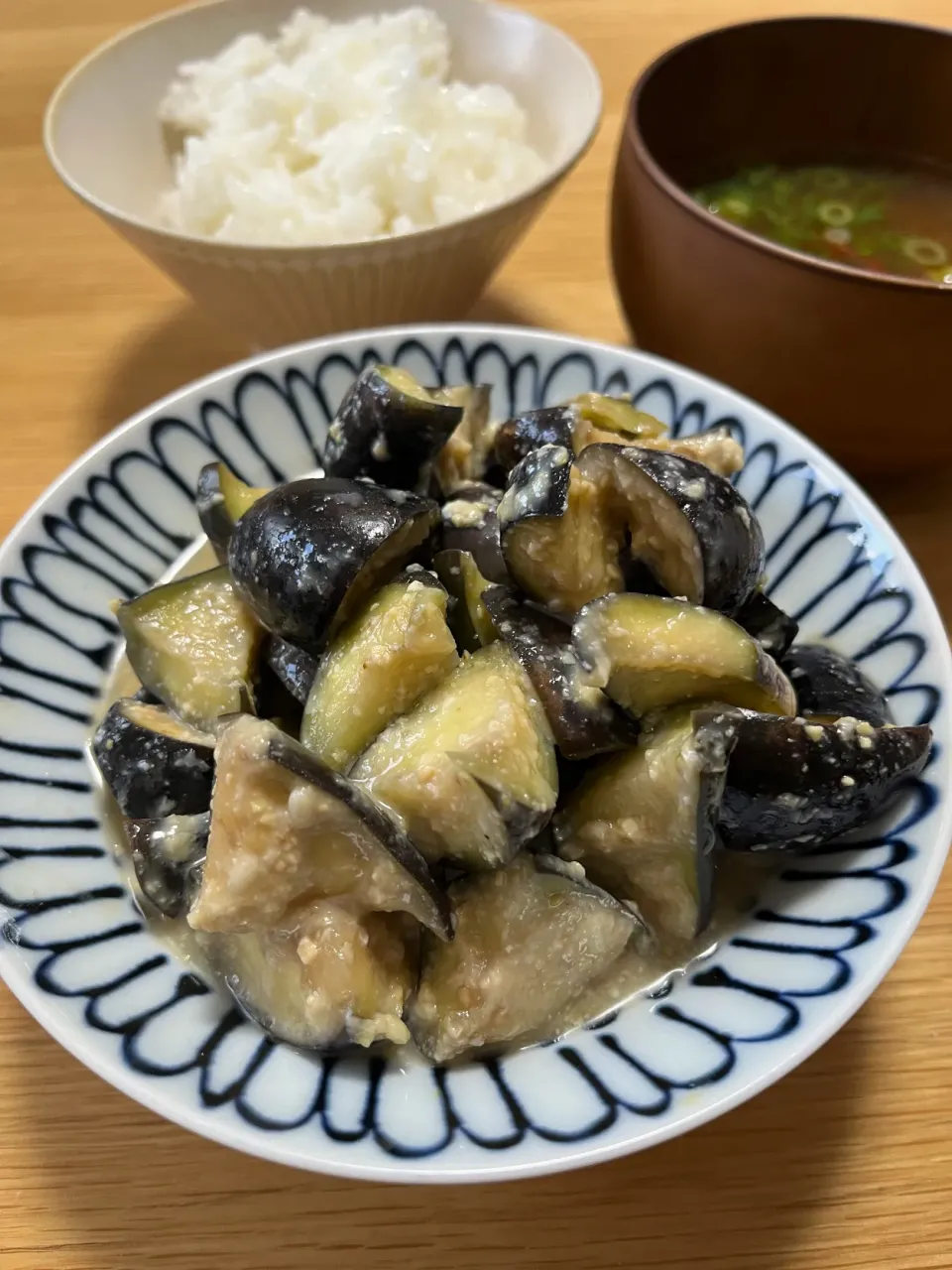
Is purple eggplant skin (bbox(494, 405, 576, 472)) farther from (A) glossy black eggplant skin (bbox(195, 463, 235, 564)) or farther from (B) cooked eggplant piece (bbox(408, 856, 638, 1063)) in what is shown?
(B) cooked eggplant piece (bbox(408, 856, 638, 1063))

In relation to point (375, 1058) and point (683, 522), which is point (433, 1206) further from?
point (683, 522)

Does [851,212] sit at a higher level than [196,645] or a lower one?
higher

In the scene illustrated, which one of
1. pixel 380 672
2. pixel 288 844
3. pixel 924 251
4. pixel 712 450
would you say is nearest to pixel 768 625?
pixel 712 450

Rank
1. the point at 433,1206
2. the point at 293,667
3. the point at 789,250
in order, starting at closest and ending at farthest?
the point at 433,1206 → the point at 293,667 → the point at 789,250

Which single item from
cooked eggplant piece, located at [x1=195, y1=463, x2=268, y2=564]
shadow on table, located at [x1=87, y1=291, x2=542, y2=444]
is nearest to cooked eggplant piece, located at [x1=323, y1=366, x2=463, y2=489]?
cooked eggplant piece, located at [x1=195, y1=463, x2=268, y2=564]

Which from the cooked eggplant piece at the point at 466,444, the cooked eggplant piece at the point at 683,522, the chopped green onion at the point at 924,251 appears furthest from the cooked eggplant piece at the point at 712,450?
the chopped green onion at the point at 924,251

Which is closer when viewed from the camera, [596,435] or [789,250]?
[596,435]
